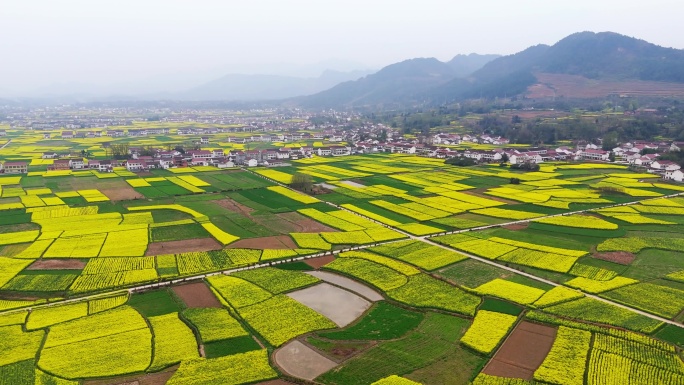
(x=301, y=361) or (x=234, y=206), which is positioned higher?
(x=301, y=361)

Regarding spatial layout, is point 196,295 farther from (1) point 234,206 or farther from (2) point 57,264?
(1) point 234,206

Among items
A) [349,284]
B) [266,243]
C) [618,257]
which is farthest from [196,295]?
[618,257]

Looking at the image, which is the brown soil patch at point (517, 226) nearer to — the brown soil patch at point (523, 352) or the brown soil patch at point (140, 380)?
the brown soil patch at point (523, 352)

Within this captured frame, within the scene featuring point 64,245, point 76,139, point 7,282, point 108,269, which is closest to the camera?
point 7,282

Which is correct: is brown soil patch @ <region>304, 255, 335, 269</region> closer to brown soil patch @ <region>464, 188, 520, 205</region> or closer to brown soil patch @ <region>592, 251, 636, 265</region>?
brown soil patch @ <region>592, 251, 636, 265</region>

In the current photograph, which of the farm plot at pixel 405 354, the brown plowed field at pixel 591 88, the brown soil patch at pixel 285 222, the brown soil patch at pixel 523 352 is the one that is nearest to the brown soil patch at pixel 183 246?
the brown soil patch at pixel 285 222

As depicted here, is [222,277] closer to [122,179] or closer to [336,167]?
→ [122,179]

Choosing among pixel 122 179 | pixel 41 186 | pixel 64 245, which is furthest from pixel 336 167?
pixel 64 245
